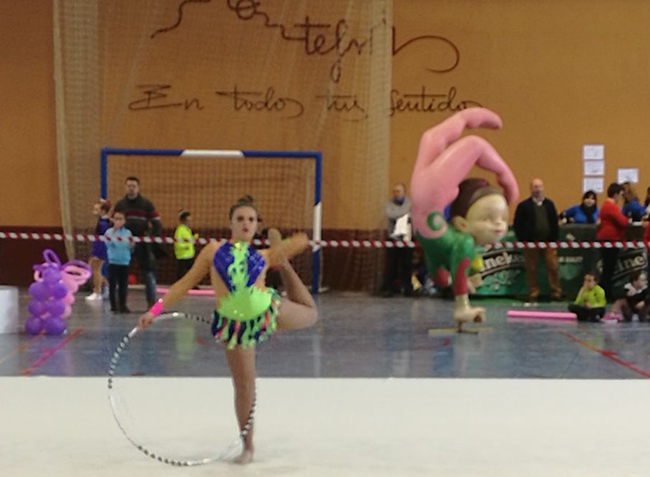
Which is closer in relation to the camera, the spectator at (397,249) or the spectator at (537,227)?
the spectator at (537,227)

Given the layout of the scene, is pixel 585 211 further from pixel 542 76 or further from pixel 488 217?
pixel 488 217

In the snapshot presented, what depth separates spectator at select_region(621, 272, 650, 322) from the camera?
40.3 ft

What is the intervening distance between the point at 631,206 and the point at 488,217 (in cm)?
529

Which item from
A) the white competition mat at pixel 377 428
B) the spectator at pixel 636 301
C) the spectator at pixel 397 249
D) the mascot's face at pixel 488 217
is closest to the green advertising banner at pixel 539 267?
the spectator at pixel 397 249

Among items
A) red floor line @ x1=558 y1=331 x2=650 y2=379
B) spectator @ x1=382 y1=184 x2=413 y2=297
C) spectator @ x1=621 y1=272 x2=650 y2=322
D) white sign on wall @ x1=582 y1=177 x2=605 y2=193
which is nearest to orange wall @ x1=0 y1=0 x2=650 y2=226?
white sign on wall @ x1=582 y1=177 x2=605 y2=193

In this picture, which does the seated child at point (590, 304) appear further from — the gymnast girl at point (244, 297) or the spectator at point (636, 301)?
the gymnast girl at point (244, 297)

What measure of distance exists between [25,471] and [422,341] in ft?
19.7

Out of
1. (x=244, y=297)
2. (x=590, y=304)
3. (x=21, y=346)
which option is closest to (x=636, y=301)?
(x=590, y=304)

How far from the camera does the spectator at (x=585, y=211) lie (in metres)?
15.5

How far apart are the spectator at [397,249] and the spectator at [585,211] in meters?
2.48

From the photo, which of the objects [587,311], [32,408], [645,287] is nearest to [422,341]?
[587,311]

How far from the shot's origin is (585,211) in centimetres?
1559

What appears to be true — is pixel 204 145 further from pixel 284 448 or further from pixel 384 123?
pixel 284 448

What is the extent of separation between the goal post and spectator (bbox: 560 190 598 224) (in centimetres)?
377
